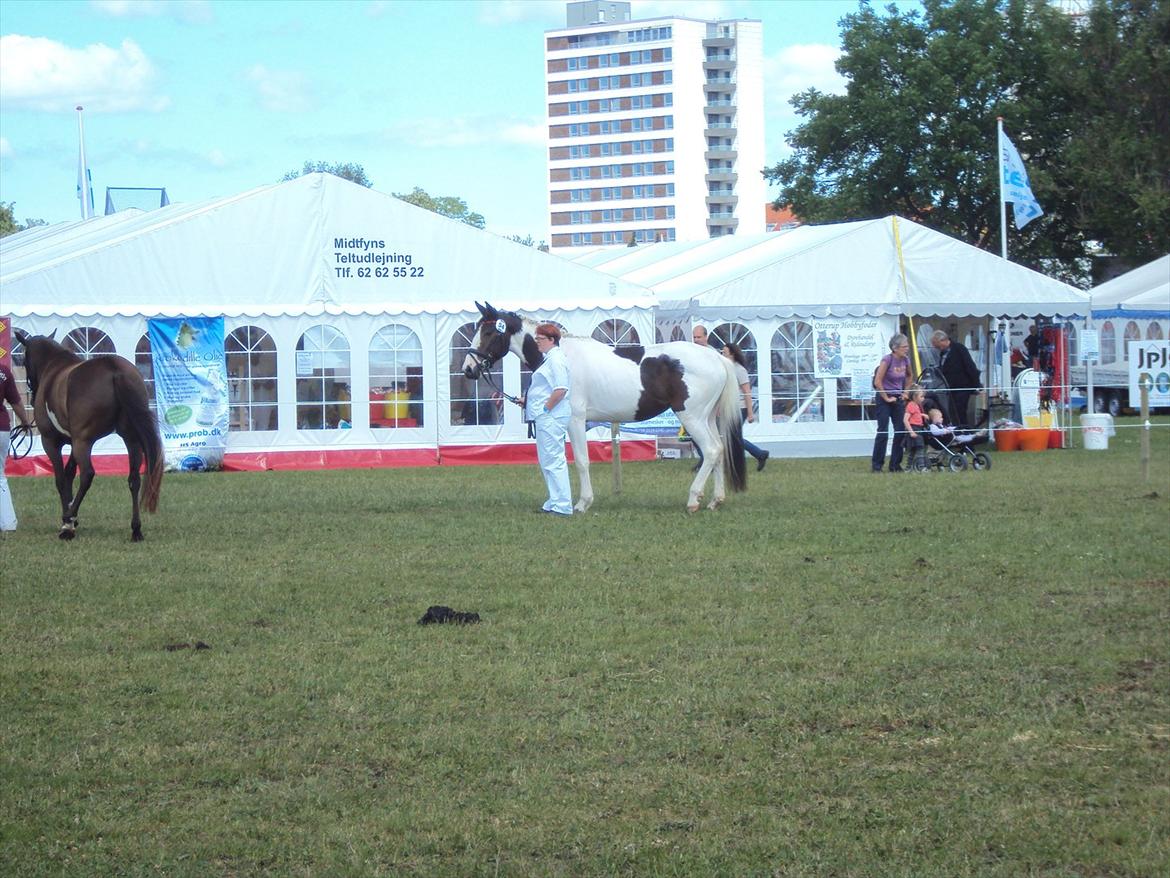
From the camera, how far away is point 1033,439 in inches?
973

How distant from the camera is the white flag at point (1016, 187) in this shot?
27672 mm

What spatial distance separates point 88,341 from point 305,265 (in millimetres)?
3707

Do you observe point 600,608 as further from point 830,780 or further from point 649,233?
point 649,233

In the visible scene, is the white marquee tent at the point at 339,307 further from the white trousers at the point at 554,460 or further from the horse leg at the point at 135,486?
the horse leg at the point at 135,486

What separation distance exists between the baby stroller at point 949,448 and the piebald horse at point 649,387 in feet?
18.7

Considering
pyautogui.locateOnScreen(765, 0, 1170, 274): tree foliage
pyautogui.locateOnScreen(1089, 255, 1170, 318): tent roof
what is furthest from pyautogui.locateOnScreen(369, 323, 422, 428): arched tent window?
pyautogui.locateOnScreen(765, 0, 1170, 274): tree foliage

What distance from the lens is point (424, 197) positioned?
123m

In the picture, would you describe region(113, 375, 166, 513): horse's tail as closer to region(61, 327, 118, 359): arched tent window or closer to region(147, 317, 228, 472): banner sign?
region(147, 317, 228, 472): banner sign

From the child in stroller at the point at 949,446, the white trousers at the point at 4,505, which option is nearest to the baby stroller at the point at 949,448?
the child in stroller at the point at 949,446

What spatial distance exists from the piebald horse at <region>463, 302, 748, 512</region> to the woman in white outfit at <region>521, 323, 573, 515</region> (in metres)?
0.25

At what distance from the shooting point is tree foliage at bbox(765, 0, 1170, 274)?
1762 inches

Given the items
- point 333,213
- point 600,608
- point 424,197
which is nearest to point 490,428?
point 333,213

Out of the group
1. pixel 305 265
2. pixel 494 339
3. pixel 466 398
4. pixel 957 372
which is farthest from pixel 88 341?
pixel 957 372

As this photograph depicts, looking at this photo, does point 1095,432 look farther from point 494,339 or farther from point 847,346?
point 494,339
